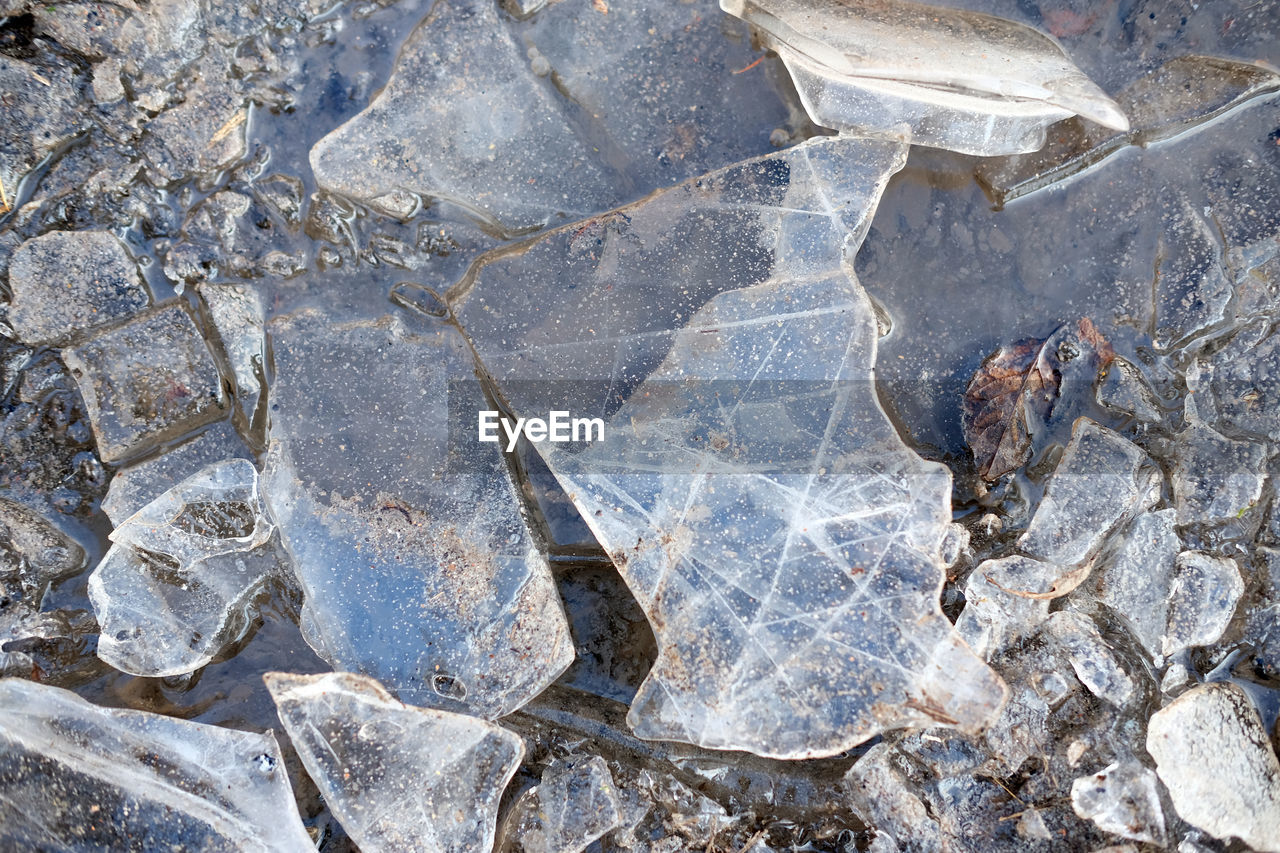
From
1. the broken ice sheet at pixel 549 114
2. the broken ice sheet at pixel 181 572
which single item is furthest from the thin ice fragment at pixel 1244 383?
the broken ice sheet at pixel 181 572

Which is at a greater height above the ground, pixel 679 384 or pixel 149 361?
pixel 149 361

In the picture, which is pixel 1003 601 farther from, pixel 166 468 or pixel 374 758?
pixel 166 468

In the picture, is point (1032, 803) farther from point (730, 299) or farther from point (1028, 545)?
point (730, 299)

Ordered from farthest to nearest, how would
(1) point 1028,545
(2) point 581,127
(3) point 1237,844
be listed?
(2) point 581,127 < (1) point 1028,545 < (3) point 1237,844

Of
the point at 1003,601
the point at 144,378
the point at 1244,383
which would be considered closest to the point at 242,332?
the point at 144,378

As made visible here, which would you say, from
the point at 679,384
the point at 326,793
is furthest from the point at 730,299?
the point at 326,793

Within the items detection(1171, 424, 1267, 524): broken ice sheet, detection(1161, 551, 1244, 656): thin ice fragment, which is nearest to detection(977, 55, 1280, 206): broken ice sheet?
detection(1171, 424, 1267, 524): broken ice sheet
